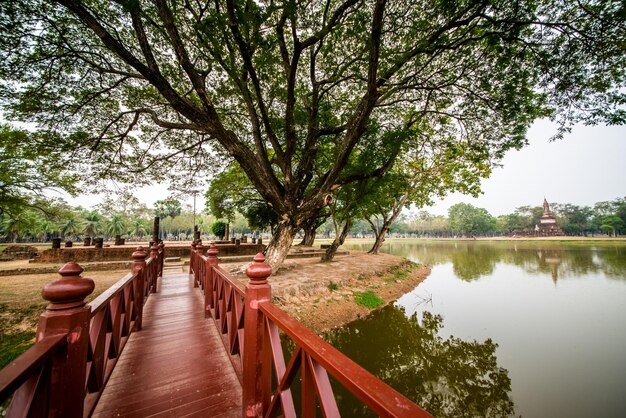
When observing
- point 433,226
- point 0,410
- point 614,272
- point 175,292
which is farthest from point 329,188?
point 433,226

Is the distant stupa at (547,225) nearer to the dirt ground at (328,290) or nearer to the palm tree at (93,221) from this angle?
the dirt ground at (328,290)

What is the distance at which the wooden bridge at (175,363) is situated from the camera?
3.78ft

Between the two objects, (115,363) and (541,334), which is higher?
(115,363)

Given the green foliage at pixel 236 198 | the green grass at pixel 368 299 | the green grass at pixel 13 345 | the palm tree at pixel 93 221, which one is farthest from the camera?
the palm tree at pixel 93 221

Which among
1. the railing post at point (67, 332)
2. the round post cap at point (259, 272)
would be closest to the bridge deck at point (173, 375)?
the railing post at point (67, 332)

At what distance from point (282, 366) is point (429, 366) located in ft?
16.2

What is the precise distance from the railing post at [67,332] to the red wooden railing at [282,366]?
1.10 m

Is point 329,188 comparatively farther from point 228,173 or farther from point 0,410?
point 228,173

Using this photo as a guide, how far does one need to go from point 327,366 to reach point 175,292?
7.00 m

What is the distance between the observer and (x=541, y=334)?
659 cm

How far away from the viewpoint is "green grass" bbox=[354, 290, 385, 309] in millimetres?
8462

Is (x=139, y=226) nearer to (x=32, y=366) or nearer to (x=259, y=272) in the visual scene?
(x=259, y=272)

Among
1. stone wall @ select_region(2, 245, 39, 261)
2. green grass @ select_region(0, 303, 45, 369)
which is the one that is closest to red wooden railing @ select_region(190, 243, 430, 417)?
green grass @ select_region(0, 303, 45, 369)

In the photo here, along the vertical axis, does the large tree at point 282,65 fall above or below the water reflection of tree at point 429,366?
above
